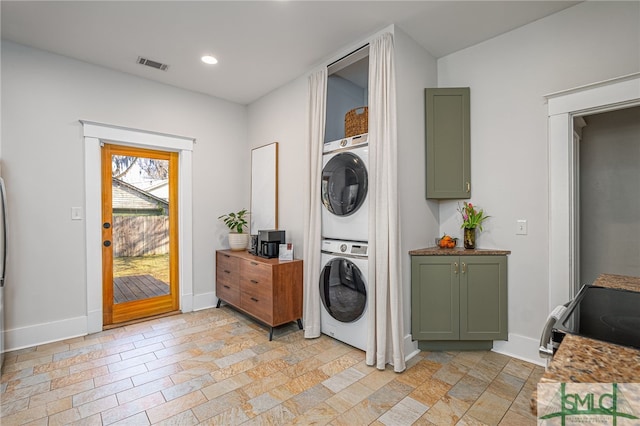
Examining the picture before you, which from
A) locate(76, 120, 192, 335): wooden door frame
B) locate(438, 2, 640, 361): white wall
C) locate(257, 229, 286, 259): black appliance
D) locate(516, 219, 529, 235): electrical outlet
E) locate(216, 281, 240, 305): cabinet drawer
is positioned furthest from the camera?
locate(216, 281, 240, 305): cabinet drawer

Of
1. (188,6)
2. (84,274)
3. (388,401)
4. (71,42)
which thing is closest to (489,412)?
(388,401)

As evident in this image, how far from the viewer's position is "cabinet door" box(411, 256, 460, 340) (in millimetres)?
2697

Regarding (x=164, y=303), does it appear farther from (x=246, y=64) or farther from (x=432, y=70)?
(x=432, y=70)

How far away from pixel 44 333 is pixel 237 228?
215 centimetres

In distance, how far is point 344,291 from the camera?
2.86 meters

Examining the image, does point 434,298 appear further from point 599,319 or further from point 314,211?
point 599,319

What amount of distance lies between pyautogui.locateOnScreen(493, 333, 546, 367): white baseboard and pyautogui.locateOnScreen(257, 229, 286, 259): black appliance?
7.52 feet

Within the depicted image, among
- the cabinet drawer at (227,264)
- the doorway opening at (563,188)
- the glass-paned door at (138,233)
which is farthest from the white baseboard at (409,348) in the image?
the glass-paned door at (138,233)

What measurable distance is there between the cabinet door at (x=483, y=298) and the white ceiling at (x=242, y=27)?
6.53 ft

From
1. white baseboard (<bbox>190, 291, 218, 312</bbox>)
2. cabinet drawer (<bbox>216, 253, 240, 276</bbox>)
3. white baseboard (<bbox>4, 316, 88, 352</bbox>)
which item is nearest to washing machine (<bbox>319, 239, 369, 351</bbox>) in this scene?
cabinet drawer (<bbox>216, 253, 240, 276</bbox>)

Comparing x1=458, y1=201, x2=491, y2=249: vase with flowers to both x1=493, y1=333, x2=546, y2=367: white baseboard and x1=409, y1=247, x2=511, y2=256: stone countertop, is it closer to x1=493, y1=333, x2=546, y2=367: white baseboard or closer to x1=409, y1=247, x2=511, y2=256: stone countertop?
x1=409, y1=247, x2=511, y2=256: stone countertop

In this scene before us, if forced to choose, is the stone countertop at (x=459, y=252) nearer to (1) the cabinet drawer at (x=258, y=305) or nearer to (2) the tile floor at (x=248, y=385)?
(2) the tile floor at (x=248, y=385)

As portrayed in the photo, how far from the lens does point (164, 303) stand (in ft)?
12.5

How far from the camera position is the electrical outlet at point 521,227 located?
2.60m
